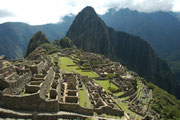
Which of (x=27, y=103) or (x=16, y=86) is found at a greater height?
(x=16, y=86)

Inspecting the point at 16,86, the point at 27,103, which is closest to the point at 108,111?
the point at 27,103

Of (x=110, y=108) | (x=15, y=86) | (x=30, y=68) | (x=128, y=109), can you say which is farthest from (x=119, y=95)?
(x=15, y=86)

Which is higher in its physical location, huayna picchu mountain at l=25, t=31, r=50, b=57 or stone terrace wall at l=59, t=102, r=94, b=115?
huayna picchu mountain at l=25, t=31, r=50, b=57

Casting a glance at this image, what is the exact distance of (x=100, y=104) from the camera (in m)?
31.8

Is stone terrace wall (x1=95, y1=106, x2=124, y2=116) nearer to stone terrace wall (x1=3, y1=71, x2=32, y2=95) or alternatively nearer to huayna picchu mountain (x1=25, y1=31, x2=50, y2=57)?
stone terrace wall (x1=3, y1=71, x2=32, y2=95)

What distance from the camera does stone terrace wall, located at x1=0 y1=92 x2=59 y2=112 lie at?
2134 cm

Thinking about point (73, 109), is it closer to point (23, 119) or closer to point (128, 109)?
point (23, 119)

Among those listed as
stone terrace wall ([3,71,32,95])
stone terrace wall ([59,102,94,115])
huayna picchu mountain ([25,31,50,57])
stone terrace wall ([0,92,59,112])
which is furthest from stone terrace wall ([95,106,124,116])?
huayna picchu mountain ([25,31,50,57])

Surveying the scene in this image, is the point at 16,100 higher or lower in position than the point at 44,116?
higher

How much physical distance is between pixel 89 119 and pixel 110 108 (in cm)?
861

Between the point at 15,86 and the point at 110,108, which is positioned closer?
the point at 15,86

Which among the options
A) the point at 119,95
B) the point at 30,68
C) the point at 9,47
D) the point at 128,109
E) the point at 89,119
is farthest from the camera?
the point at 9,47

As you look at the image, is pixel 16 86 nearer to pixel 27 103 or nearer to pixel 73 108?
pixel 27 103

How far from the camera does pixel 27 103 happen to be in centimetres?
2194
